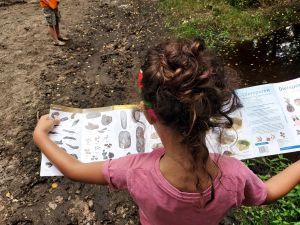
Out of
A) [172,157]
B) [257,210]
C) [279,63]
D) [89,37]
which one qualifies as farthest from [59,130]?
[89,37]

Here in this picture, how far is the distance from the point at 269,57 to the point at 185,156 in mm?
3029

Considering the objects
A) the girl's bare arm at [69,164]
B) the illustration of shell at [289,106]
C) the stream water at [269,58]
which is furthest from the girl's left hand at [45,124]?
the stream water at [269,58]

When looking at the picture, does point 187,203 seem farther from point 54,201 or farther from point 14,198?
point 14,198

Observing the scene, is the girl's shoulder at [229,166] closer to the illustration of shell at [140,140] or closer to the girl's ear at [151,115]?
the girl's ear at [151,115]

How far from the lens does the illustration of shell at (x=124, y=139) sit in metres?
2.02

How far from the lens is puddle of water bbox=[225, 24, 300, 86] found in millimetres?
3688

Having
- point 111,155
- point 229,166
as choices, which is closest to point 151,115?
point 229,166

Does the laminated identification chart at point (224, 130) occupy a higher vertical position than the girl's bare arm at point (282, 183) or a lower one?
lower

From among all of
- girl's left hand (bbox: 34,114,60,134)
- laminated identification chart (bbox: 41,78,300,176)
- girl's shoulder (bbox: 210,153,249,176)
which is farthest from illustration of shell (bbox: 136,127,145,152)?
girl's shoulder (bbox: 210,153,249,176)

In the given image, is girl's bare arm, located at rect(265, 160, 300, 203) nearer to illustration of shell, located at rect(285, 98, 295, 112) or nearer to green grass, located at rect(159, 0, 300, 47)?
illustration of shell, located at rect(285, 98, 295, 112)

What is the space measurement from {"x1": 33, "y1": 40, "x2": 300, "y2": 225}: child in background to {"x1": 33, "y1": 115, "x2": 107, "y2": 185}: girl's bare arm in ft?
0.04

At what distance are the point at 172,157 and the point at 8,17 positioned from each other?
4820mm

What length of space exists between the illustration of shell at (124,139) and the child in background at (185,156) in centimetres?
59

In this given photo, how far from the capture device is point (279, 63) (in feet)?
12.6
